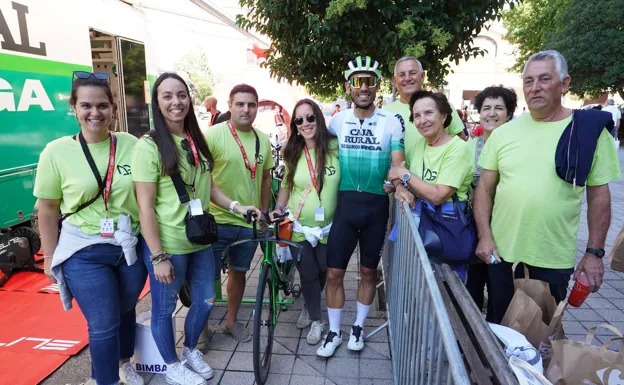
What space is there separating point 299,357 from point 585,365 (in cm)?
204

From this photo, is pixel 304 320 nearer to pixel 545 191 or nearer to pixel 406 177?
pixel 406 177

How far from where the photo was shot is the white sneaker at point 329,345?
311cm

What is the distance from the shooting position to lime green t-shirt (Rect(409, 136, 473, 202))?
2469 mm

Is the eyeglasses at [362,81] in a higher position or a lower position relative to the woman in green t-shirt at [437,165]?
higher

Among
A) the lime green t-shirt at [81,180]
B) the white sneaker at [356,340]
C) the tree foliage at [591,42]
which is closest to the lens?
the lime green t-shirt at [81,180]

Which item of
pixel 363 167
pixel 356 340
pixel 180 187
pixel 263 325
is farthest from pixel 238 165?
pixel 356 340

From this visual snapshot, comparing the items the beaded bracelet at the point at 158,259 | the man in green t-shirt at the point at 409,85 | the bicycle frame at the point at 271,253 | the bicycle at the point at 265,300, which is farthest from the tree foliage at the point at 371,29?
the beaded bracelet at the point at 158,259

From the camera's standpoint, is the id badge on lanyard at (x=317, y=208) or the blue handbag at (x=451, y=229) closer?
the blue handbag at (x=451, y=229)

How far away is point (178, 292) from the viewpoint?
2686 mm

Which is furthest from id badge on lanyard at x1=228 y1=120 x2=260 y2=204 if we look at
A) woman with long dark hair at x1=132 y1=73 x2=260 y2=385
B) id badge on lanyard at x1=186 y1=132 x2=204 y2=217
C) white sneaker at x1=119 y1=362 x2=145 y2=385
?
white sneaker at x1=119 y1=362 x2=145 y2=385

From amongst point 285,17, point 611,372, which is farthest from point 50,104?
point 611,372

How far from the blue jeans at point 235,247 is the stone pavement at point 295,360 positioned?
2.12 feet

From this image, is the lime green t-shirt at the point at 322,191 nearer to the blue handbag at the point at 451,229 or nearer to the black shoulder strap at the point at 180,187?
the blue handbag at the point at 451,229

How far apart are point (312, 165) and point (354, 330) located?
1.36 metres
